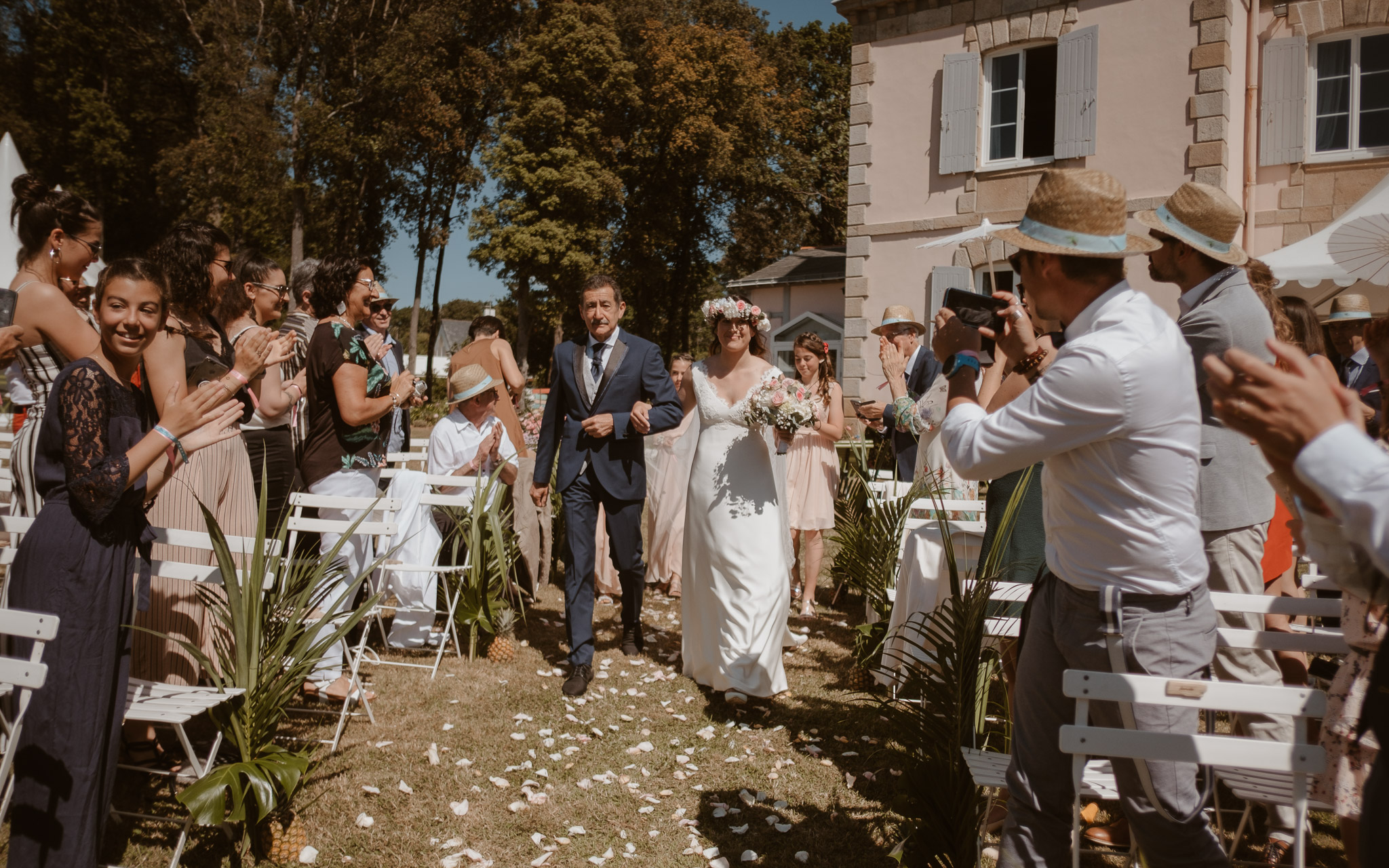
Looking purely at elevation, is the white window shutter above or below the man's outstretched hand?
above

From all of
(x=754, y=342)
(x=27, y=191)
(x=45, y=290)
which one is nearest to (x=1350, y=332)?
(x=754, y=342)

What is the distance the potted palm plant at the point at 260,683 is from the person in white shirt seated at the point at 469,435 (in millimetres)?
3129

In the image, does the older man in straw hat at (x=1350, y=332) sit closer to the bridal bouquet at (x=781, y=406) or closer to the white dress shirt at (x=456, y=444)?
the bridal bouquet at (x=781, y=406)

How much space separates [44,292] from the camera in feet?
11.8

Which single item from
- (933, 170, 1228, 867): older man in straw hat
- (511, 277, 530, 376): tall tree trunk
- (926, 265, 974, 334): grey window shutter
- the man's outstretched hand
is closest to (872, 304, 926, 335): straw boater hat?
the man's outstretched hand

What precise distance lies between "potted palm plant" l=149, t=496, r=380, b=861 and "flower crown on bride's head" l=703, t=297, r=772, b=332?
284cm

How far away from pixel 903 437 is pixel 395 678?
4.50m

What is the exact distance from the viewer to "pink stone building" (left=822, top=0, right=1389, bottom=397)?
1265 centimetres

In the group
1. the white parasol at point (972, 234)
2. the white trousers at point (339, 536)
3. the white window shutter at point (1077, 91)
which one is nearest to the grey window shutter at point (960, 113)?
the white window shutter at point (1077, 91)

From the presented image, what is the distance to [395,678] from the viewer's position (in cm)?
573

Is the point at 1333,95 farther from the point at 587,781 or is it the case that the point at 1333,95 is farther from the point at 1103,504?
the point at 587,781

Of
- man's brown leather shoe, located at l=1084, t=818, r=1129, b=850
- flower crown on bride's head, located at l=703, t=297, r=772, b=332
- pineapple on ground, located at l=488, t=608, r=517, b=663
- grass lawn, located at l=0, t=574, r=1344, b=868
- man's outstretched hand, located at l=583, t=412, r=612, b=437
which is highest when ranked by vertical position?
flower crown on bride's head, located at l=703, t=297, r=772, b=332

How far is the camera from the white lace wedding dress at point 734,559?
17.6ft

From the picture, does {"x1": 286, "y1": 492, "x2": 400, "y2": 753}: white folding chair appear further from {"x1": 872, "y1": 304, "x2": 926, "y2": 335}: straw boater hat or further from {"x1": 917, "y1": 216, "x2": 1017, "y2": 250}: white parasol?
{"x1": 872, "y1": 304, "x2": 926, "y2": 335}: straw boater hat
